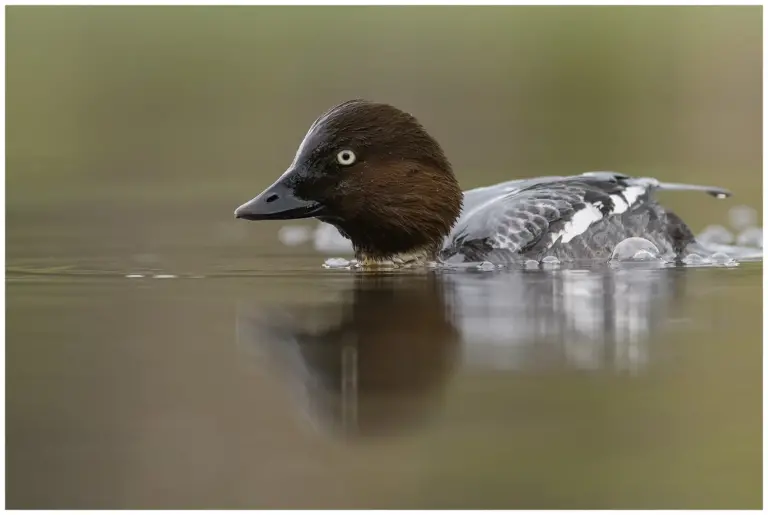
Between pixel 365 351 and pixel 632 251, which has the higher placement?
pixel 632 251

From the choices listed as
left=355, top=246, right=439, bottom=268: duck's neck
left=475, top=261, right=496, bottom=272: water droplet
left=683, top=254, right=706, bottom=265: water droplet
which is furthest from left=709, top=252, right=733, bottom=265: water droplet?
left=355, top=246, right=439, bottom=268: duck's neck

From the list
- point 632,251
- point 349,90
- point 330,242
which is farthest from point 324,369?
point 349,90

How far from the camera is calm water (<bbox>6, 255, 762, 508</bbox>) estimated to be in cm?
336

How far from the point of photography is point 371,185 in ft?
22.2

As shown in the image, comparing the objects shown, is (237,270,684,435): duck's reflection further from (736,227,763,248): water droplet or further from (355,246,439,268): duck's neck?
(736,227,763,248): water droplet

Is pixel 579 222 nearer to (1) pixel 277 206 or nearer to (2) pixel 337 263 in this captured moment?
(2) pixel 337 263

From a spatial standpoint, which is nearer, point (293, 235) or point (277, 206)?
point (277, 206)

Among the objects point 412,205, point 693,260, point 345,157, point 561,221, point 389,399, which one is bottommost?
point 389,399

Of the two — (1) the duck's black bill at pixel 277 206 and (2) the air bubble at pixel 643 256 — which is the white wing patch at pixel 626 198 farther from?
(1) the duck's black bill at pixel 277 206

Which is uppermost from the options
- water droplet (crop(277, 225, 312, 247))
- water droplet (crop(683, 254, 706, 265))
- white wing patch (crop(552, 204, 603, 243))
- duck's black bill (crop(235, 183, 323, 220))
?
duck's black bill (crop(235, 183, 323, 220))

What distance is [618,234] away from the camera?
7.23m

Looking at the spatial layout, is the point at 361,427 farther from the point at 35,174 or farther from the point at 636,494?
the point at 35,174

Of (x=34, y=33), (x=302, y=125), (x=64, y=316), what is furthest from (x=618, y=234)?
(x=34, y=33)

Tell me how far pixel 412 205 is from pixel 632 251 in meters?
1.31
